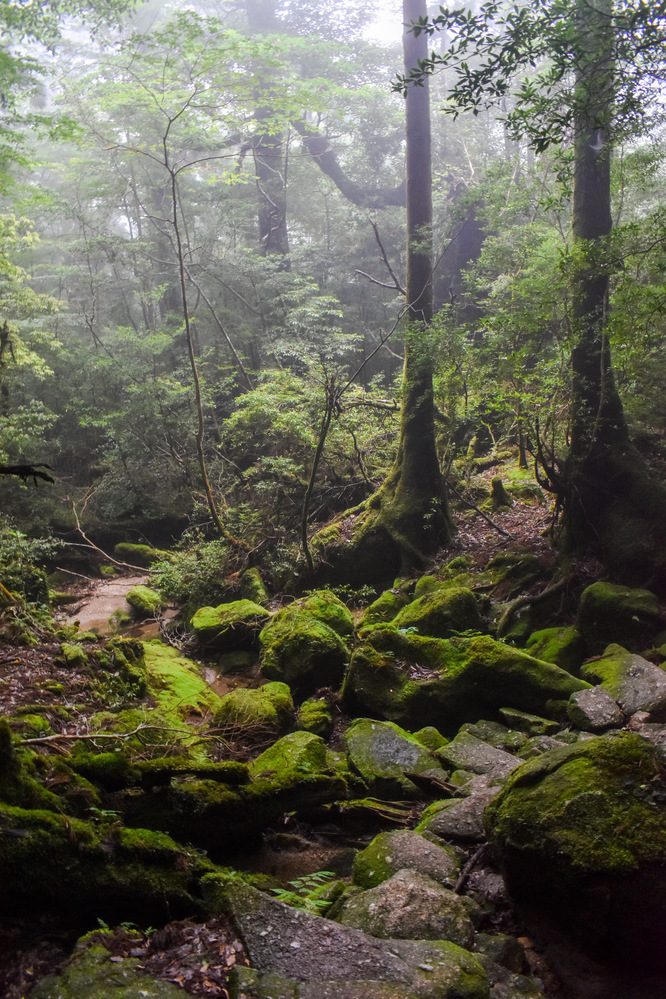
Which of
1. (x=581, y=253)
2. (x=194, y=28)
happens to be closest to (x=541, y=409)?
(x=581, y=253)

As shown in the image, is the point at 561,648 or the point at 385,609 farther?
the point at 385,609

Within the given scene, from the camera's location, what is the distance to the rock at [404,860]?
4156 millimetres

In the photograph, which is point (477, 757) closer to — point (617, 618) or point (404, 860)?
point (404, 860)

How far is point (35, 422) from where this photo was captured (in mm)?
14781

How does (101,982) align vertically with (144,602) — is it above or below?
above

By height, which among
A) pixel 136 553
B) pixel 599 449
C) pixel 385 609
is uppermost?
pixel 599 449

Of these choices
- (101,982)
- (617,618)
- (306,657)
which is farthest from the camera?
(306,657)

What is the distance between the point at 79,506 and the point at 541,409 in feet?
42.8

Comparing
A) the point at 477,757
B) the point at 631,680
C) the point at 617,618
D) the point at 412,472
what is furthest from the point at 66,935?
the point at 412,472

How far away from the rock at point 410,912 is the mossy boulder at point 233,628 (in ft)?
23.6

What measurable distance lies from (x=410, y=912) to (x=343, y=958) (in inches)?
23.2

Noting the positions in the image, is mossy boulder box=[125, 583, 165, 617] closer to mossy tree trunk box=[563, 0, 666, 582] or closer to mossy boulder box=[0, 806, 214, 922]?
mossy tree trunk box=[563, 0, 666, 582]

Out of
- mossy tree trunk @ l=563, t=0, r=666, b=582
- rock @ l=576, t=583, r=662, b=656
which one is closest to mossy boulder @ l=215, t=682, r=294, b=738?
rock @ l=576, t=583, r=662, b=656

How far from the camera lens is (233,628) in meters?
10.8
